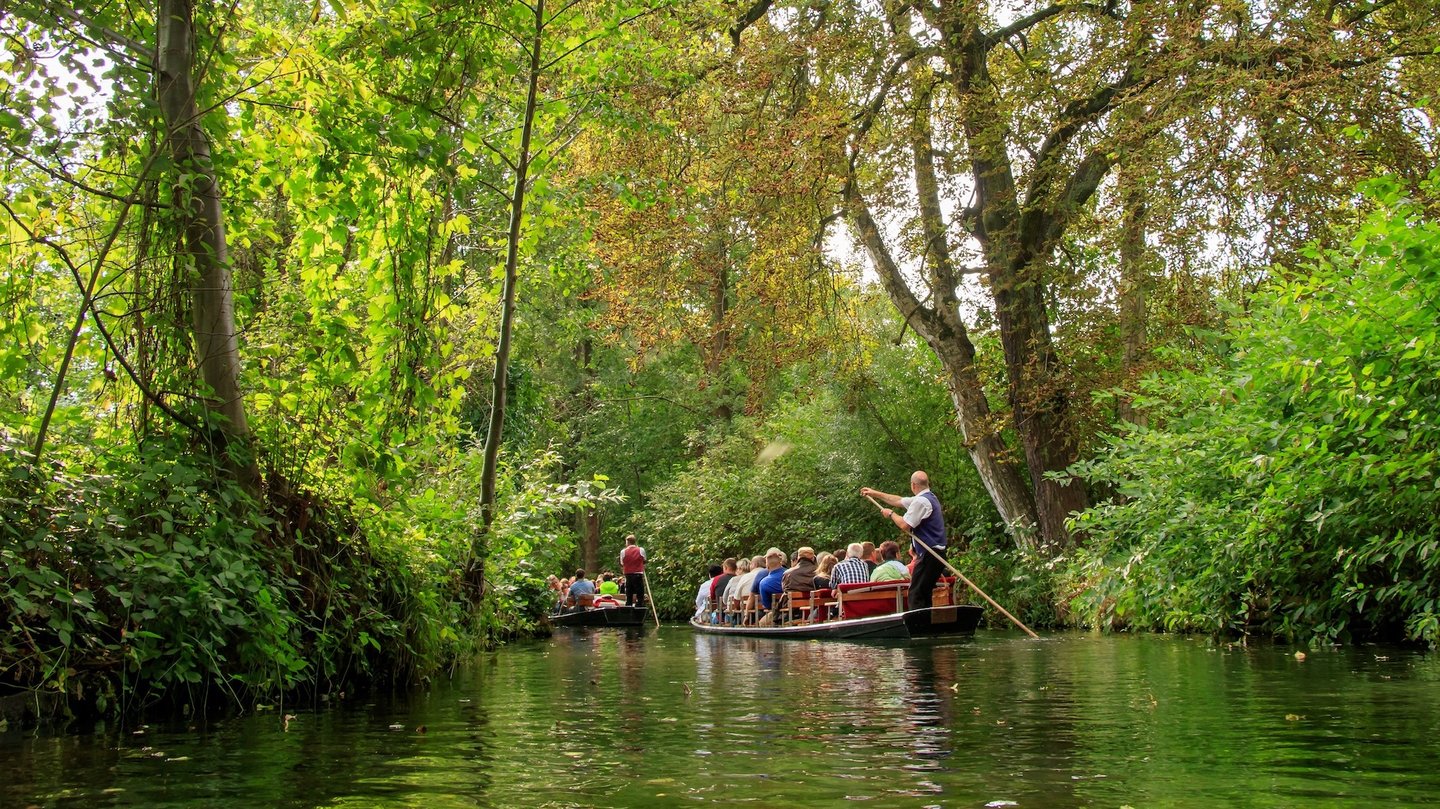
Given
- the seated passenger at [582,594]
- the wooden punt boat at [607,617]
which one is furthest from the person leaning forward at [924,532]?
the seated passenger at [582,594]

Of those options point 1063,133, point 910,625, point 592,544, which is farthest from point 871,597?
point 592,544

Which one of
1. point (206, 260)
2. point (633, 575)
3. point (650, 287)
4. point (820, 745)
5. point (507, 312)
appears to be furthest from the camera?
point (633, 575)

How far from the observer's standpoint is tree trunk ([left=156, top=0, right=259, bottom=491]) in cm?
758

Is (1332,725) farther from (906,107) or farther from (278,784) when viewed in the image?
(906,107)

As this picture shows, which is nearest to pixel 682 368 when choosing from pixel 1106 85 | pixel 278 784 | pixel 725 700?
pixel 1106 85

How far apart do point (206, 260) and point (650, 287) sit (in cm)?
1007

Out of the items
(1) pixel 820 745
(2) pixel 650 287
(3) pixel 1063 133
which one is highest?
(3) pixel 1063 133

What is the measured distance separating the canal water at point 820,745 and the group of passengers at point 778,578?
673 centimetres

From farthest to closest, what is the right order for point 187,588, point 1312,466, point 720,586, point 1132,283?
point 720,586 < point 1132,283 < point 1312,466 < point 187,588

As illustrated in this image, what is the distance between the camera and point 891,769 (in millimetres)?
4691

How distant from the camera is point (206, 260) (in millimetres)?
7867

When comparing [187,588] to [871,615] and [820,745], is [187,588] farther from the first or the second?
[871,615]

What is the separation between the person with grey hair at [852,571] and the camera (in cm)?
1631

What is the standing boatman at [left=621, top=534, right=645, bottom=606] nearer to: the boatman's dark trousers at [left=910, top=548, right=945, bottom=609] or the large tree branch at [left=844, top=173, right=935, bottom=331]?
the large tree branch at [left=844, top=173, right=935, bottom=331]
